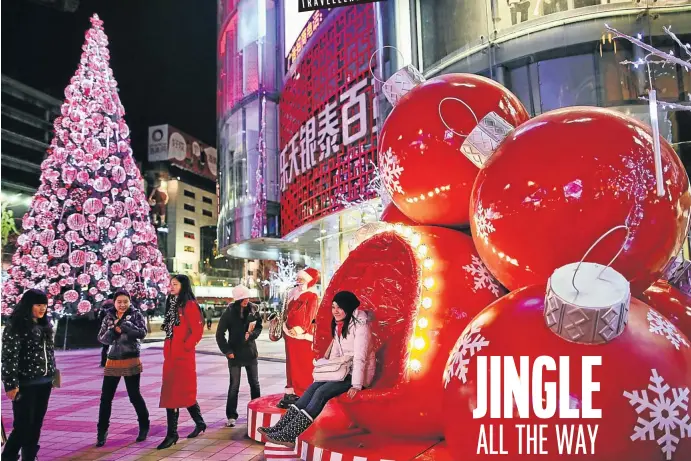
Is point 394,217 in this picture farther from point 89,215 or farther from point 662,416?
point 89,215

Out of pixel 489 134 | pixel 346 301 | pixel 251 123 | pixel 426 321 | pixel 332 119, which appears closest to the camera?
pixel 489 134

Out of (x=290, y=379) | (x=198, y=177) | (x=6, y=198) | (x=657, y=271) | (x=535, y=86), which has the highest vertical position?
(x=198, y=177)

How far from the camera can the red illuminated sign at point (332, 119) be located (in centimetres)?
1659

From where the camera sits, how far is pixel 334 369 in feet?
14.6

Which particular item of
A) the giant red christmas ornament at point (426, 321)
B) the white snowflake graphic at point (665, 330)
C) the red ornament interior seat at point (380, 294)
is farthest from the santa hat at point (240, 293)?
the white snowflake graphic at point (665, 330)

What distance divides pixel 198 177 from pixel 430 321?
85462mm

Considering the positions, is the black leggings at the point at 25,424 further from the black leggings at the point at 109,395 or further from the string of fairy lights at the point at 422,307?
the string of fairy lights at the point at 422,307

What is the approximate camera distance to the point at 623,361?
2268mm

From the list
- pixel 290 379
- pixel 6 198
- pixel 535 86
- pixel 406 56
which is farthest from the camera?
pixel 6 198

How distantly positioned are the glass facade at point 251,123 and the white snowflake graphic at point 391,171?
22066 millimetres

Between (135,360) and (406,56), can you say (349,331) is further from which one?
(406,56)

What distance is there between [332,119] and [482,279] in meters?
15.5

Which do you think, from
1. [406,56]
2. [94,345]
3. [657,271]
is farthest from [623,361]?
[94,345]

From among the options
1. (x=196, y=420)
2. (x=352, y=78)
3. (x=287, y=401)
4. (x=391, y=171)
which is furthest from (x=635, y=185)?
(x=352, y=78)
